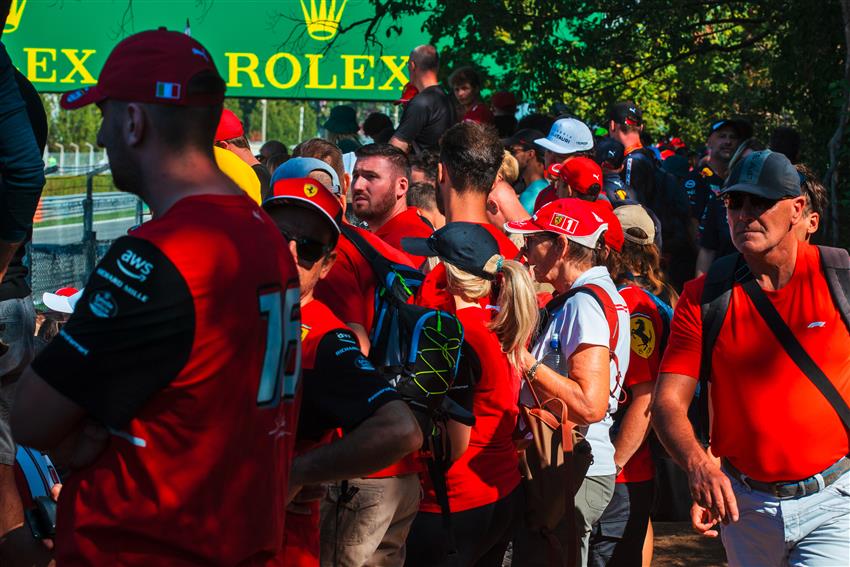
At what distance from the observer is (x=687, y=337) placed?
15.4 ft

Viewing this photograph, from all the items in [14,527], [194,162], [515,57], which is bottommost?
[14,527]

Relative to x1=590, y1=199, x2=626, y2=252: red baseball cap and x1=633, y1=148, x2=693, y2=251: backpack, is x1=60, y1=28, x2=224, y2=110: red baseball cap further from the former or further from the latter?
x1=633, y1=148, x2=693, y2=251: backpack

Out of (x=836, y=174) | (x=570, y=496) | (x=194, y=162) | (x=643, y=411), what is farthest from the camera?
(x=836, y=174)

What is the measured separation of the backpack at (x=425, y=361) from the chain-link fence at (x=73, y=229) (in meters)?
9.87

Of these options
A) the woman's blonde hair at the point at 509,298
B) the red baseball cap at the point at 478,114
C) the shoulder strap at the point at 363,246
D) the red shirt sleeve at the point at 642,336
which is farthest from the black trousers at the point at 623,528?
the red baseball cap at the point at 478,114

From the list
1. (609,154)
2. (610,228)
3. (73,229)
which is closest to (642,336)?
(610,228)

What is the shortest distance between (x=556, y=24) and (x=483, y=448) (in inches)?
392

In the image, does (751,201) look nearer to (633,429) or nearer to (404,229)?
(633,429)

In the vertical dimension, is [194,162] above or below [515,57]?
below

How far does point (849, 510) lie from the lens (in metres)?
4.47

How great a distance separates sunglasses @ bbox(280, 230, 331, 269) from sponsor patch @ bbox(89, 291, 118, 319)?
1.06 meters

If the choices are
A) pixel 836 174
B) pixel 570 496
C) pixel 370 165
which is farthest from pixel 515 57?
pixel 570 496

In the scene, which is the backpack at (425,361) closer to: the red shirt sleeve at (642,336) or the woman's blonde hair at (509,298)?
the woman's blonde hair at (509,298)

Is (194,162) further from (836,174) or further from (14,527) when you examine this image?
(836,174)
